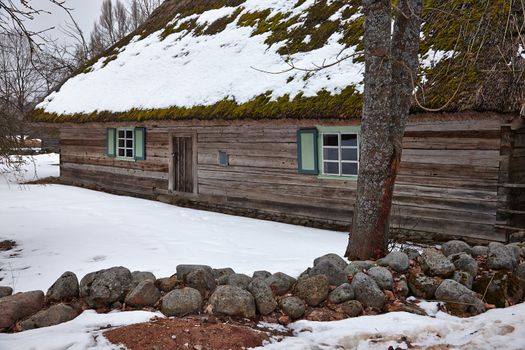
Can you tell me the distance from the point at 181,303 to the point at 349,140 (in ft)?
18.2

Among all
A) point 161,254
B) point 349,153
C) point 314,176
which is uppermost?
point 349,153

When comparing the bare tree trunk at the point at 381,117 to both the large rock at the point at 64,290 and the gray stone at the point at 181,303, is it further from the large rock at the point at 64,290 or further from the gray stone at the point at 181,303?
the large rock at the point at 64,290

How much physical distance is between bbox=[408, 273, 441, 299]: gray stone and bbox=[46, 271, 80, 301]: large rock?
3226mm

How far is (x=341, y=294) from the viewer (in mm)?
4293

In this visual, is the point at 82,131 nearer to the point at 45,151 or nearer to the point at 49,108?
the point at 49,108

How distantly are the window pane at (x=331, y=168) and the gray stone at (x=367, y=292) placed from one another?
4.73m

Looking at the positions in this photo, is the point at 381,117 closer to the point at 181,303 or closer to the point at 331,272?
the point at 331,272

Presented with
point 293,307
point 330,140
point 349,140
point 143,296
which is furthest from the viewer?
point 330,140

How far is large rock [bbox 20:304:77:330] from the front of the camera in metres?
3.84

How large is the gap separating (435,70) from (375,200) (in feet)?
10.2

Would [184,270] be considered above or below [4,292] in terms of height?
above

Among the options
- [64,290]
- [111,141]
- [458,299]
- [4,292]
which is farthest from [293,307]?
[111,141]

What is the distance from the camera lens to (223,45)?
12.6 metres

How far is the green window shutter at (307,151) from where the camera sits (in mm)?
9117
